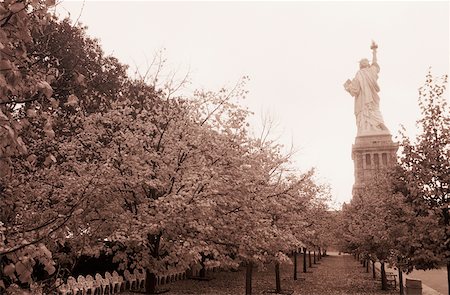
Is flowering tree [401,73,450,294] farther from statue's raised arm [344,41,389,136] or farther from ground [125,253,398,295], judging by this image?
statue's raised arm [344,41,389,136]

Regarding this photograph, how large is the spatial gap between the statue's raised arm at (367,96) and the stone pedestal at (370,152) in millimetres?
1179

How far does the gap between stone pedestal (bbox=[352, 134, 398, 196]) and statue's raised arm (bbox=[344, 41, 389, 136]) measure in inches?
46.4

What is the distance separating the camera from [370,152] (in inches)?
2616

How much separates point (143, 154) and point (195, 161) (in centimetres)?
158

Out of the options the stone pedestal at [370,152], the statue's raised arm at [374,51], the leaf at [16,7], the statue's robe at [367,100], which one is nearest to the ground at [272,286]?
the leaf at [16,7]

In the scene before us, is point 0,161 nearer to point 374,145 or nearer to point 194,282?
point 194,282

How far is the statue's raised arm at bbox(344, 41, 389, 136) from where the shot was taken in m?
68.6

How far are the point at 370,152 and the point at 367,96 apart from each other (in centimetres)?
996

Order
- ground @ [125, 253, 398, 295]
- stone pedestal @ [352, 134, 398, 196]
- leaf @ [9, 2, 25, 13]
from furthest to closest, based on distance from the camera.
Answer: stone pedestal @ [352, 134, 398, 196] → ground @ [125, 253, 398, 295] → leaf @ [9, 2, 25, 13]

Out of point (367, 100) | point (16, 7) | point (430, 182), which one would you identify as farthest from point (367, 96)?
point (16, 7)

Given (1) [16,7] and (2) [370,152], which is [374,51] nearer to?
(2) [370,152]

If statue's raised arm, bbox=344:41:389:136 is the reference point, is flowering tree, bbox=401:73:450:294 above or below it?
below

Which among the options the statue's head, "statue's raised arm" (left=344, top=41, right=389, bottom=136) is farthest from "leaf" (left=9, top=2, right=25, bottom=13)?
the statue's head

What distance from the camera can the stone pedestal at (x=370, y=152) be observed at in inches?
2586
